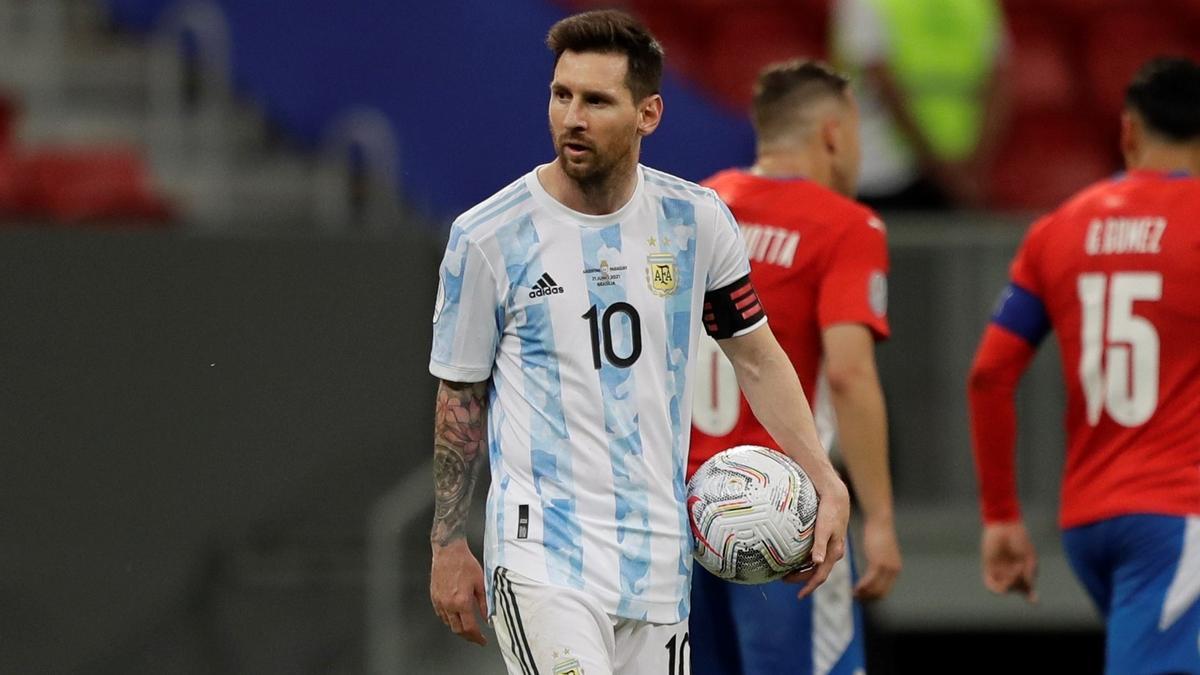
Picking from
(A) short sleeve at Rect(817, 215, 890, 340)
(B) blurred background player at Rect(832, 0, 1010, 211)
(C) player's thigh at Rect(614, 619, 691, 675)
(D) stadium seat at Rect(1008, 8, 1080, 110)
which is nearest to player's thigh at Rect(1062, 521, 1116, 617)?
(A) short sleeve at Rect(817, 215, 890, 340)

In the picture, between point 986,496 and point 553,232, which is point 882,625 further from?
point 553,232

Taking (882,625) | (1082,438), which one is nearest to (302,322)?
(882,625)

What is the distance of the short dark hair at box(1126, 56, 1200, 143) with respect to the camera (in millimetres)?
5977

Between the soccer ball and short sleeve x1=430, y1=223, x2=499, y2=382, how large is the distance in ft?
1.99

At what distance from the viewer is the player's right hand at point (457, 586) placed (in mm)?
4457

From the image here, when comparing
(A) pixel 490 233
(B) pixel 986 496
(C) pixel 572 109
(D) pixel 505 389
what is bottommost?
(B) pixel 986 496

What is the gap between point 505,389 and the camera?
4.55 m

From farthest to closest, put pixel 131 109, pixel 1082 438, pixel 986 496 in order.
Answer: pixel 131 109, pixel 986 496, pixel 1082 438

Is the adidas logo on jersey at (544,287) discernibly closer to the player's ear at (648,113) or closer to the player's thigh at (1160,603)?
the player's ear at (648,113)

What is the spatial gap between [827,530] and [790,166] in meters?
1.78

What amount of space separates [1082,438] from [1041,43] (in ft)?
20.7

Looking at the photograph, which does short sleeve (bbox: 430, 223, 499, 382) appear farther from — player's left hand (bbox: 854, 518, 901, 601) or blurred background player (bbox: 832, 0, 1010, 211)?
blurred background player (bbox: 832, 0, 1010, 211)

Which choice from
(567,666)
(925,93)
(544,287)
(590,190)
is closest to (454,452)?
(544,287)

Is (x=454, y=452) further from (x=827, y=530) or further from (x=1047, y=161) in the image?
(x=1047, y=161)
